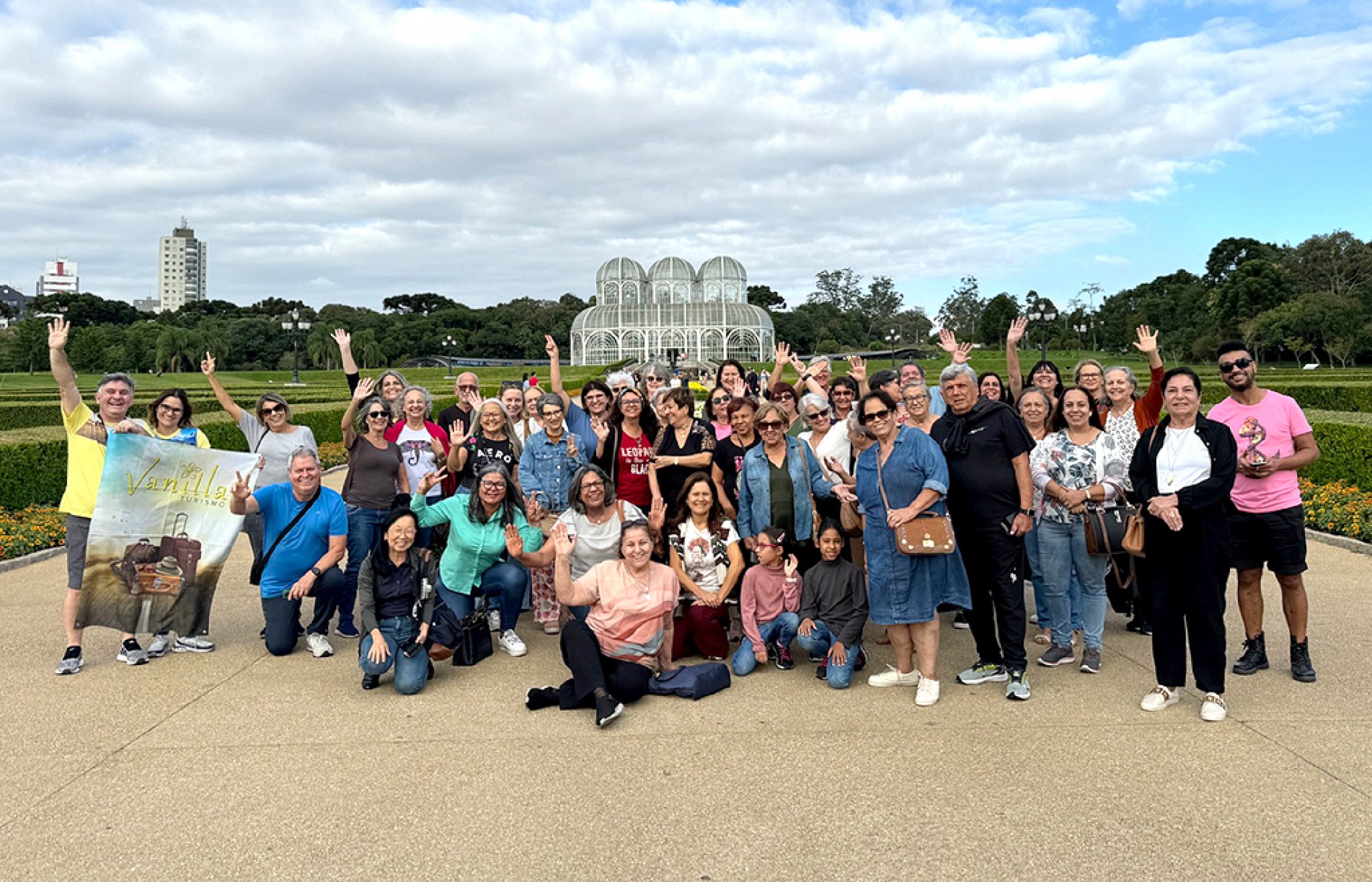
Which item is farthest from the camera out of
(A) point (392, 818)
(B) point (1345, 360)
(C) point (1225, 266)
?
(C) point (1225, 266)

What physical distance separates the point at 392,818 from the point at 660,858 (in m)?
1.04

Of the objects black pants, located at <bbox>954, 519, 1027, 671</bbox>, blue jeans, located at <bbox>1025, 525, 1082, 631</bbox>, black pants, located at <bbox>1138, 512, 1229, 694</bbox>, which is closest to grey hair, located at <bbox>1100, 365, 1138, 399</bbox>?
blue jeans, located at <bbox>1025, 525, 1082, 631</bbox>

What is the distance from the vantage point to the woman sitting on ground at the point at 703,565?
5141 millimetres

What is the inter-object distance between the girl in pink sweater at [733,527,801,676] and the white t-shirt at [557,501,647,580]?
0.77 metres

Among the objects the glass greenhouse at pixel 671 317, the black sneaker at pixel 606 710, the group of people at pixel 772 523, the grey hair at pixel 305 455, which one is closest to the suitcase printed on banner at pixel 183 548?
the group of people at pixel 772 523

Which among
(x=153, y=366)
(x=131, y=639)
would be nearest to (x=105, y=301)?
(x=153, y=366)

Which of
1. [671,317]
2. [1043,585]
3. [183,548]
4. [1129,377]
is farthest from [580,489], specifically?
[671,317]

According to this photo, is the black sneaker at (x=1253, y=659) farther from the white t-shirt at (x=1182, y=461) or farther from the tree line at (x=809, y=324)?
the tree line at (x=809, y=324)

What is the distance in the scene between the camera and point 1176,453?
4.22 m

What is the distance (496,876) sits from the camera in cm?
287

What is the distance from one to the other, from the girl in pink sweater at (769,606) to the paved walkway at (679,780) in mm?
131

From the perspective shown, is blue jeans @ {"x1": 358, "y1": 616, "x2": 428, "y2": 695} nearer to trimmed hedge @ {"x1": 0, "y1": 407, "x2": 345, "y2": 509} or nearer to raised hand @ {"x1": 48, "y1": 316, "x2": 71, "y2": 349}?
raised hand @ {"x1": 48, "y1": 316, "x2": 71, "y2": 349}

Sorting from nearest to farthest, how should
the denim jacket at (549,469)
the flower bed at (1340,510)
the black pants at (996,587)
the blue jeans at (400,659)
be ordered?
the black pants at (996,587)
the blue jeans at (400,659)
the denim jacket at (549,469)
the flower bed at (1340,510)

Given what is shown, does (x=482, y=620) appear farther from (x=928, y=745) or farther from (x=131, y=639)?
(x=928, y=745)
